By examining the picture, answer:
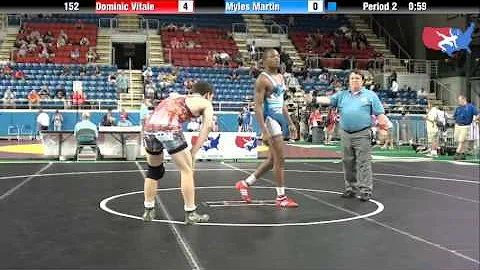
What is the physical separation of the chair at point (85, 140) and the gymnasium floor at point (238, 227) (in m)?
4.91

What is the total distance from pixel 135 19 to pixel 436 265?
3472cm

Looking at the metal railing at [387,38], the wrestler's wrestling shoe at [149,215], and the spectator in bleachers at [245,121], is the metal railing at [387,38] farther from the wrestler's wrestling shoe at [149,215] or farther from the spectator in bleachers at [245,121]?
the wrestler's wrestling shoe at [149,215]

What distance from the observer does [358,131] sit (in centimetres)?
868

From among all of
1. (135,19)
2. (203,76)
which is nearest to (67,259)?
(203,76)

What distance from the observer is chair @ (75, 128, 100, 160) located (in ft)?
52.0

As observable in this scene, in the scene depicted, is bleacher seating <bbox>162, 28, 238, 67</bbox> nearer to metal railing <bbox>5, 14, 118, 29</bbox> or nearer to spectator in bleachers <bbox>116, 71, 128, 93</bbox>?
metal railing <bbox>5, 14, 118, 29</bbox>

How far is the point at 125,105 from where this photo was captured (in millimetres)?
29797

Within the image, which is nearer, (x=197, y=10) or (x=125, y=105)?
(x=197, y=10)

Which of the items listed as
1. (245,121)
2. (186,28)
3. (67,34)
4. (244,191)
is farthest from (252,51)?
(244,191)

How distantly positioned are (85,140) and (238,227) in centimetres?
1055

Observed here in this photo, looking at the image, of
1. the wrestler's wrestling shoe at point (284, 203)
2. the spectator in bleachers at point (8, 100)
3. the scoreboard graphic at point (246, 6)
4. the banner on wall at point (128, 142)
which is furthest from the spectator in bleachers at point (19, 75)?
the wrestler's wrestling shoe at point (284, 203)

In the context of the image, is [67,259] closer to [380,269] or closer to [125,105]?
[380,269]

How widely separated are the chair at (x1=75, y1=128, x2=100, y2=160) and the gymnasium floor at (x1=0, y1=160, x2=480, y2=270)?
16.1 feet

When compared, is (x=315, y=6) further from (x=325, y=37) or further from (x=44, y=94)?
(x=325, y=37)
